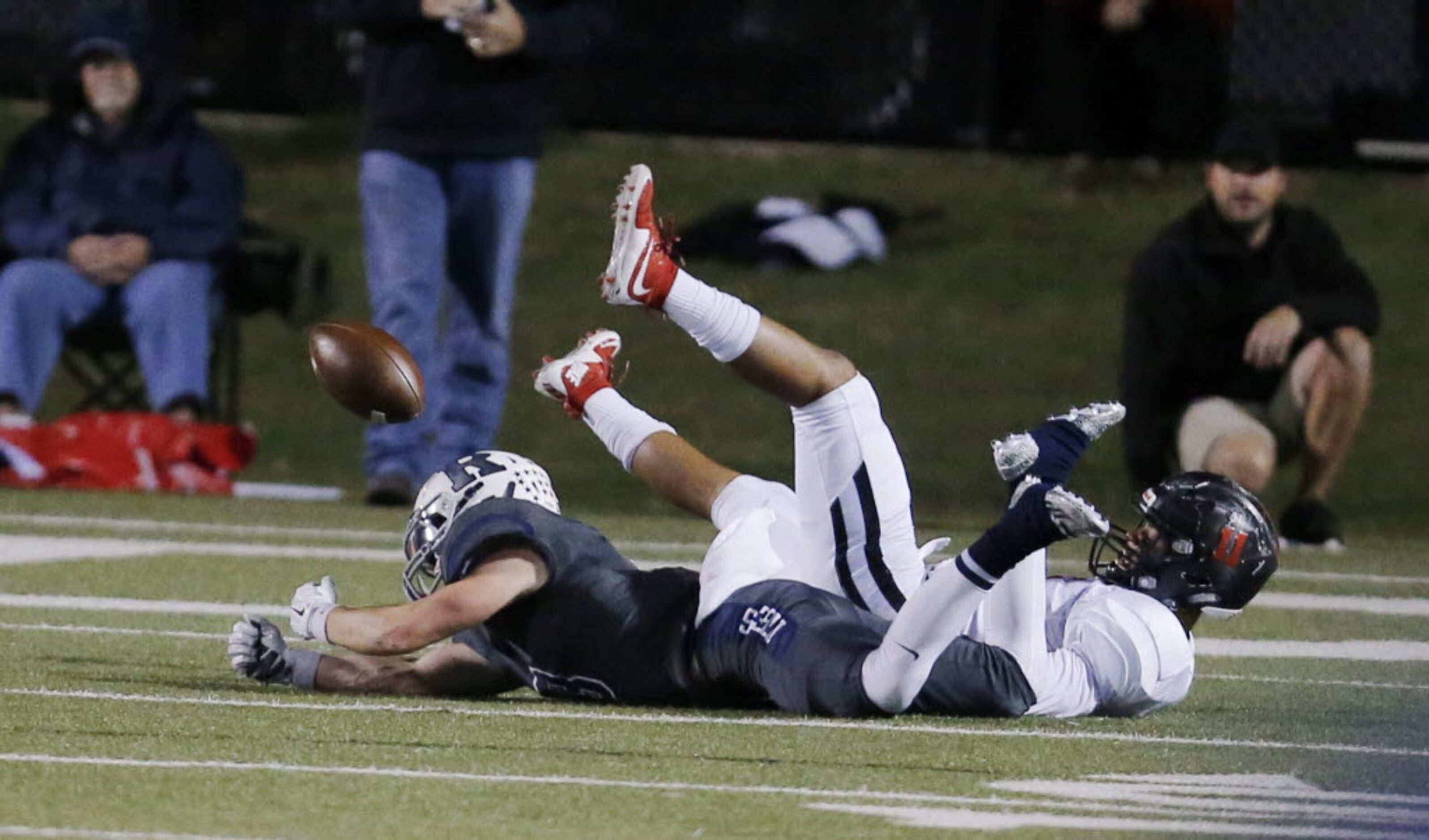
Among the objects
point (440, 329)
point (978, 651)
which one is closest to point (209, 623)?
point (978, 651)

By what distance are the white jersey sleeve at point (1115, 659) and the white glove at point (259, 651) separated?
4.64 feet

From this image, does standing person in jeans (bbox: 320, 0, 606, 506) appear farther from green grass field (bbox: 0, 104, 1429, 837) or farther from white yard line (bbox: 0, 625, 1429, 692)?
white yard line (bbox: 0, 625, 1429, 692)

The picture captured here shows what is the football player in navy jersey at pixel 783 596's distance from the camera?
216 inches

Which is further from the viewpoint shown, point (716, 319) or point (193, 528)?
point (193, 528)

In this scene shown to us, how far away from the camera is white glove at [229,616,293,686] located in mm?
5598

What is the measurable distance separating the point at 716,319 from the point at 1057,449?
721 mm

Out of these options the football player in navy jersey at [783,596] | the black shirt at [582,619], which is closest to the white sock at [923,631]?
the football player in navy jersey at [783,596]

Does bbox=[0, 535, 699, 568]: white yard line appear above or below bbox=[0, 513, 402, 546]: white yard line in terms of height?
above

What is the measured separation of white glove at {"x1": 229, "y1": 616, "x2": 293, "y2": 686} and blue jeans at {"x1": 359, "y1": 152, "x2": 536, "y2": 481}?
12.6ft

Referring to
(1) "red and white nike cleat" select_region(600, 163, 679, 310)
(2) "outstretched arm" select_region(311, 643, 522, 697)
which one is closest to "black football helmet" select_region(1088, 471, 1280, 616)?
(1) "red and white nike cleat" select_region(600, 163, 679, 310)

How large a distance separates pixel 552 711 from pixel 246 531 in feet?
12.5

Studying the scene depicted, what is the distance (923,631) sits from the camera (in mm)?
5223

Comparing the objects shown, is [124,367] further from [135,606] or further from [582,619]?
[582,619]

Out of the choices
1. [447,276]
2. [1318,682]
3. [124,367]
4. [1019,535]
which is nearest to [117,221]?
[124,367]
